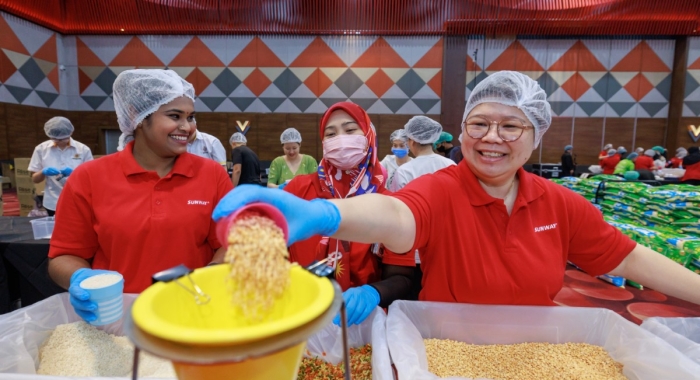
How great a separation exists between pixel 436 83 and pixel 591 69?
4174 mm

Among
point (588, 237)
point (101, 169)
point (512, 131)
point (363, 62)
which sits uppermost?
point (363, 62)

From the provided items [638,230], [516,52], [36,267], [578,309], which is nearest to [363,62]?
[516,52]

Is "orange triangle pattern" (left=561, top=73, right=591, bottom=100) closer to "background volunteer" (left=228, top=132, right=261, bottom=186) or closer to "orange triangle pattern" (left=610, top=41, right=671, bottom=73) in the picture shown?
"orange triangle pattern" (left=610, top=41, right=671, bottom=73)

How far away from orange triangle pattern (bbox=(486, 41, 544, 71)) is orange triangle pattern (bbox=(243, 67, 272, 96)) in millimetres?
5928

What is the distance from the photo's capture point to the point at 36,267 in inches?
99.1

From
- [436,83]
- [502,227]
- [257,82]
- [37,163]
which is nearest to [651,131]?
[436,83]

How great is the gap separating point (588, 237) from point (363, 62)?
8.98 meters

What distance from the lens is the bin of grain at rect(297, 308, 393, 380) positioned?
1025 mm

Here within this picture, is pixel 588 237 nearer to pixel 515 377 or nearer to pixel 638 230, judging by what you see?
pixel 515 377

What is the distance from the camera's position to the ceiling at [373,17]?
8.65 meters

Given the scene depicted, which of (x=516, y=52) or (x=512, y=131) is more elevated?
(x=516, y=52)

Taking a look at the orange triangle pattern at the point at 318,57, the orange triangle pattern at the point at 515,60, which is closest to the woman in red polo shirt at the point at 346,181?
the orange triangle pattern at the point at 318,57

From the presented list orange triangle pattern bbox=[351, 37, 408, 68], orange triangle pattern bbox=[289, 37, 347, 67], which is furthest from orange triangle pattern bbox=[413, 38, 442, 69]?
orange triangle pattern bbox=[289, 37, 347, 67]

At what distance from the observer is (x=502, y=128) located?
1.21 meters
